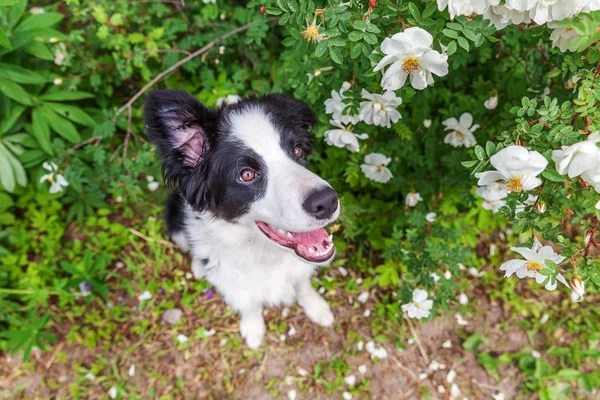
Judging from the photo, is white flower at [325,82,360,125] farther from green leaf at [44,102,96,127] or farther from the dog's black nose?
green leaf at [44,102,96,127]

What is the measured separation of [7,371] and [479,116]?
12.9 ft

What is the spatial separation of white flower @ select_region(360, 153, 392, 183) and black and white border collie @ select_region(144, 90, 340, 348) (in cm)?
41

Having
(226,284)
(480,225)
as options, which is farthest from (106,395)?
(480,225)

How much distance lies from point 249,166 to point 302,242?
0.50 meters

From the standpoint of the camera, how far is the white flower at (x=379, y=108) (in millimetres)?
1937

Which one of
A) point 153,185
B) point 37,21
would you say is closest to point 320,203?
point 153,185

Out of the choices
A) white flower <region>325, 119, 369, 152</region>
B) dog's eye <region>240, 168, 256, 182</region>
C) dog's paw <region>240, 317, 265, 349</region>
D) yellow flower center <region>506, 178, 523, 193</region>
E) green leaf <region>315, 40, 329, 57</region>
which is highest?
green leaf <region>315, 40, 329, 57</region>

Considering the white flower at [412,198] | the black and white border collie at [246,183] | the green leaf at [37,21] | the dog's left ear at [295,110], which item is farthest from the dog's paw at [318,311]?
the green leaf at [37,21]

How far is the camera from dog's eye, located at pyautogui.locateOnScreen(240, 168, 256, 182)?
6.86ft

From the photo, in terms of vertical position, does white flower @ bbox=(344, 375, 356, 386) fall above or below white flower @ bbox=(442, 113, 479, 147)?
below

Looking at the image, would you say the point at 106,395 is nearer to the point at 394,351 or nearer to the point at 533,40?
the point at 394,351

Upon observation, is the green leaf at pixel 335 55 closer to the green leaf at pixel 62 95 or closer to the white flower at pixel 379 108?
the white flower at pixel 379 108

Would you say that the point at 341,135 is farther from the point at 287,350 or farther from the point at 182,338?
the point at 182,338

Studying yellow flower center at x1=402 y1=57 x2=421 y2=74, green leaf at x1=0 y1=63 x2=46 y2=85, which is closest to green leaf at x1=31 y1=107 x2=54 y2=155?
green leaf at x1=0 y1=63 x2=46 y2=85
